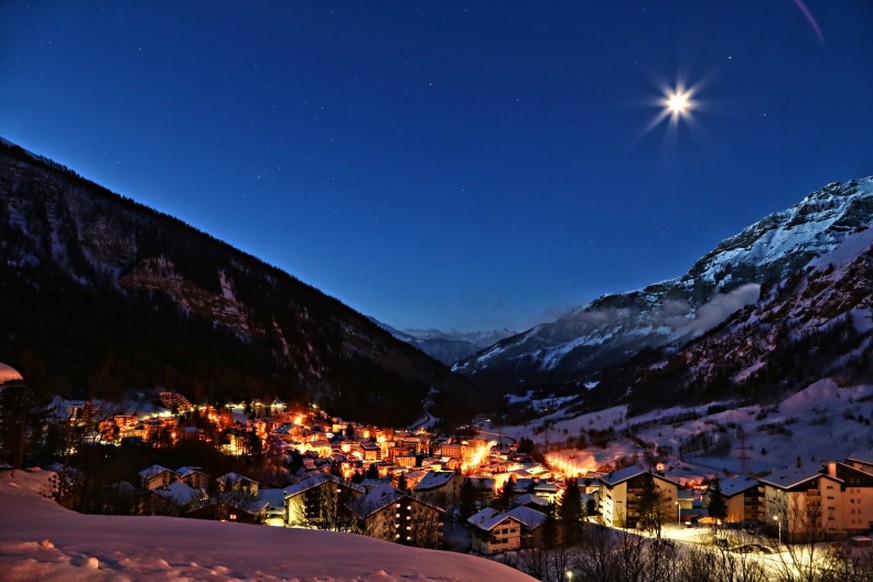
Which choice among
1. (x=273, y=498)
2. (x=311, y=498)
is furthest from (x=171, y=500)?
(x=273, y=498)

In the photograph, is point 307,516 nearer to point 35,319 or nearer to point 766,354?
point 35,319

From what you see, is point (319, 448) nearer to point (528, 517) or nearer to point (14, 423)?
point (528, 517)

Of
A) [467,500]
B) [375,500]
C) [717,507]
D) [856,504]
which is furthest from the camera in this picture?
[467,500]

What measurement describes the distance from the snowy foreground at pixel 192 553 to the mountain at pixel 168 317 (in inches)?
2369

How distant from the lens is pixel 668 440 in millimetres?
79375

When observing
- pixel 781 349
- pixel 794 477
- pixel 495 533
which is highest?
pixel 781 349

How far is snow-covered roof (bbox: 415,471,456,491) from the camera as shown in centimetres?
4431

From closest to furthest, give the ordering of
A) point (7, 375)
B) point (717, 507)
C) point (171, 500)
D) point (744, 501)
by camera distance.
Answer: point (7, 375) < point (171, 500) < point (717, 507) < point (744, 501)

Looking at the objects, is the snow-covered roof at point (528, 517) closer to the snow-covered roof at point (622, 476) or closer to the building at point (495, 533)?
the building at point (495, 533)

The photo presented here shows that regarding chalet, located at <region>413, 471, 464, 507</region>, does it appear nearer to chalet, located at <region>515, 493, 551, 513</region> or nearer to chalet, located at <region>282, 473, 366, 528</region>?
chalet, located at <region>515, 493, 551, 513</region>

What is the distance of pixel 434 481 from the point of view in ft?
148

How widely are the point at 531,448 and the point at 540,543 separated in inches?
2056

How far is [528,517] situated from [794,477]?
17509mm

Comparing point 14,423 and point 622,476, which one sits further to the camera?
point 622,476
